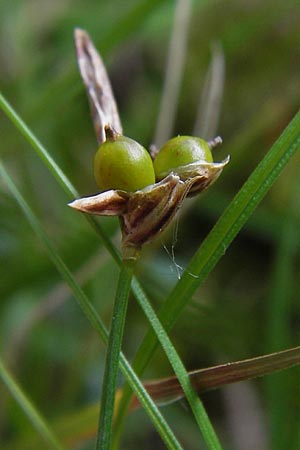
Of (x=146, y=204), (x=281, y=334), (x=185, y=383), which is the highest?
(x=146, y=204)

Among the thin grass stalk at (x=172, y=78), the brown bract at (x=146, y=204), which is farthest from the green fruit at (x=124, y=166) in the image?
the thin grass stalk at (x=172, y=78)

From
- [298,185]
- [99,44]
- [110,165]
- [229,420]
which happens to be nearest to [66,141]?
[99,44]

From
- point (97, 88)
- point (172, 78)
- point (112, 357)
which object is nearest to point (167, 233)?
point (172, 78)

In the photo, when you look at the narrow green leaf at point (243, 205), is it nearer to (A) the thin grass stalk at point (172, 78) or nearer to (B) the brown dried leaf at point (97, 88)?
(B) the brown dried leaf at point (97, 88)

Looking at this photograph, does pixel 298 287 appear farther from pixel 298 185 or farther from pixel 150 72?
pixel 150 72

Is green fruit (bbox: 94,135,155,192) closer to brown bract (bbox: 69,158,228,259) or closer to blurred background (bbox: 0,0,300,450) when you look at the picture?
brown bract (bbox: 69,158,228,259)

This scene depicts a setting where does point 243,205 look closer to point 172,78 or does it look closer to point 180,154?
point 180,154
